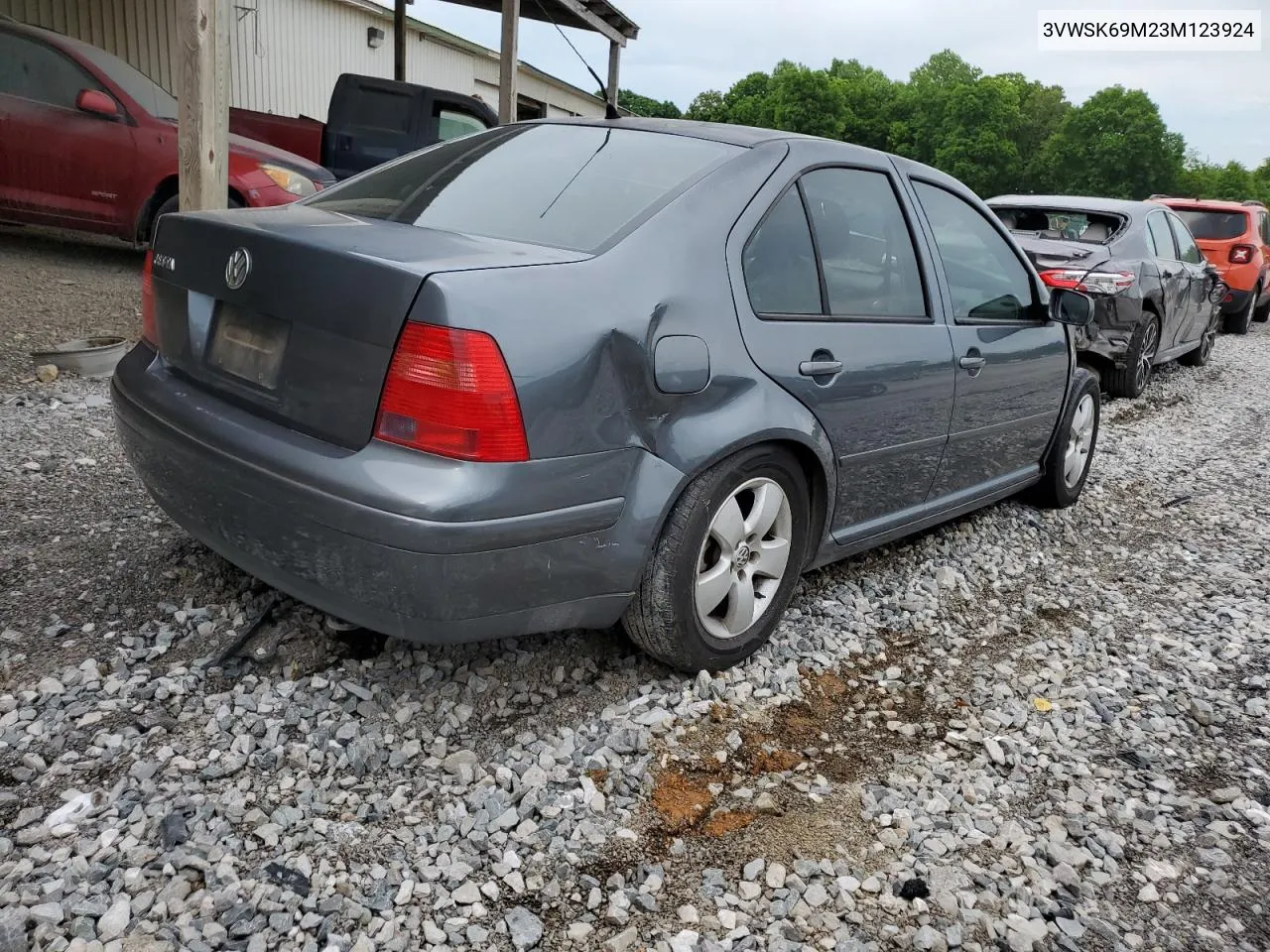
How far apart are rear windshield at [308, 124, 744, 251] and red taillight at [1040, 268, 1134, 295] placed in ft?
17.3

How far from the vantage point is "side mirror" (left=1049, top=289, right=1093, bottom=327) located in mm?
4312

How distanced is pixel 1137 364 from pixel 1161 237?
1321mm

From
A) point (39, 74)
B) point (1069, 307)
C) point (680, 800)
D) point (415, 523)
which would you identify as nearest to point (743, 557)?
point (680, 800)

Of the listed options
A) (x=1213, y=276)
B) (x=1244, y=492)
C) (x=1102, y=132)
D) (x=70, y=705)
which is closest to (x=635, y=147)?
(x=70, y=705)

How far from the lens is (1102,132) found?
50656 mm

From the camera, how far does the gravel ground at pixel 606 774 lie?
2.08 meters

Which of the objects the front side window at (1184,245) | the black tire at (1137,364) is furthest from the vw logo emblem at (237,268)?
the front side window at (1184,245)

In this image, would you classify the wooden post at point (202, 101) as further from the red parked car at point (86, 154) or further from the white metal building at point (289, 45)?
the white metal building at point (289, 45)

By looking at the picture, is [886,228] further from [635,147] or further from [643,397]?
[643,397]

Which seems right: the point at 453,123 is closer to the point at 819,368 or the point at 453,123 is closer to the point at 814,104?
the point at 819,368

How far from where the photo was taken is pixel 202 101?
4961 millimetres

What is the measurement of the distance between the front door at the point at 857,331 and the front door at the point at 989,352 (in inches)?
6.9

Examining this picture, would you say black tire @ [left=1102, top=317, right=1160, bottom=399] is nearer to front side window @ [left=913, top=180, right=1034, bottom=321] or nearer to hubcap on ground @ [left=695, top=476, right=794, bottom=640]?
front side window @ [left=913, top=180, right=1034, bottom=321]

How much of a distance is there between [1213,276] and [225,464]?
33.2 ft
